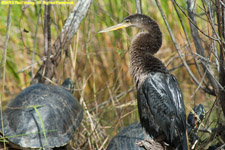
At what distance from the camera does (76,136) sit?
438 cm

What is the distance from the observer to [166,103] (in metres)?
2.94

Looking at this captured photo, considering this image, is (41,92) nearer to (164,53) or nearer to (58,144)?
(58,144)

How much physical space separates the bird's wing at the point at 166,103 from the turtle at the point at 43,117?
113 cm

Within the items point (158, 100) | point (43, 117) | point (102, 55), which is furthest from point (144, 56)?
point (102, 55)

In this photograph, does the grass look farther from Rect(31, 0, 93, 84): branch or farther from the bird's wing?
the bird's wing

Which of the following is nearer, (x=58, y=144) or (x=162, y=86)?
(x=162, y=86)

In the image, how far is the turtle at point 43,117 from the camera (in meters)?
3.64

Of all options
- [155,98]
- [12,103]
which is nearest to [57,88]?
[12,103]

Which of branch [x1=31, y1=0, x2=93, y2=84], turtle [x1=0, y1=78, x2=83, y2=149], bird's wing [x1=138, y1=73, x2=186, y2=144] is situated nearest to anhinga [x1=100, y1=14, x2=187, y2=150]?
bird's wing [x1=138, y1=73, x2=186, y2=144]

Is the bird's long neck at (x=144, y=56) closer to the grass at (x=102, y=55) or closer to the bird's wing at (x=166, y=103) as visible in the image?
the bird's wing at (x=166, y=103)

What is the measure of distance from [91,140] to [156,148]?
128cm

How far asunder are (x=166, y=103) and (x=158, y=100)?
71 mm

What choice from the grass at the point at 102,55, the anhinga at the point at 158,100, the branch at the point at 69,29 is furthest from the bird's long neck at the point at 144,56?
the grass at the point at 102,55

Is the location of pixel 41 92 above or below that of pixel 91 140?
above
